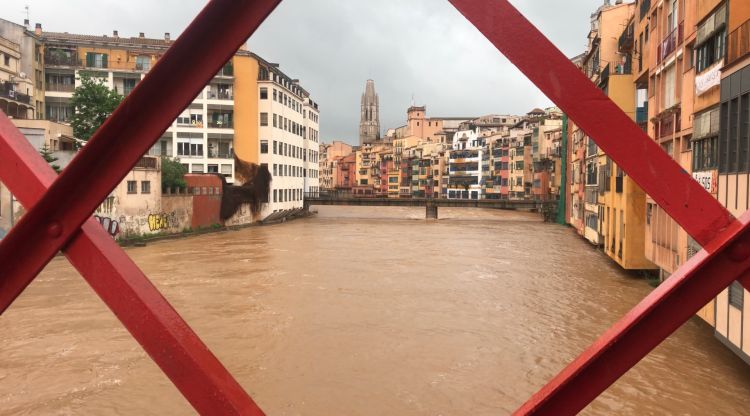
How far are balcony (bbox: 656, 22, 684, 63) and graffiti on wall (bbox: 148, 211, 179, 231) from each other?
88.1ft

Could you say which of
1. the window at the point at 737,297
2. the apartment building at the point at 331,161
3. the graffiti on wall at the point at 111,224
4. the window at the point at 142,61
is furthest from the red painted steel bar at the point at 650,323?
the apartment building at the point at 331,161

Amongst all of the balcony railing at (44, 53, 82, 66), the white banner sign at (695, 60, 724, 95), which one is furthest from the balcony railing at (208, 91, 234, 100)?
the white banner sign at (695, 60, 724, 95)

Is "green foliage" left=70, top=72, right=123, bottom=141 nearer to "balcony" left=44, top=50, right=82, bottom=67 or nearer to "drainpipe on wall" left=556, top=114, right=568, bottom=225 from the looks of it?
"balcony" left=44, top=50, right=82, bottom=67

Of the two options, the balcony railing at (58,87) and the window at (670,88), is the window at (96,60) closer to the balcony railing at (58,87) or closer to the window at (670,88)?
the balcony railing at (58,87)

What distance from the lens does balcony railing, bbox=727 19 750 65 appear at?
30.3 ft

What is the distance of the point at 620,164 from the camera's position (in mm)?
1193

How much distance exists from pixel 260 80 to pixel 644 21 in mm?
32358

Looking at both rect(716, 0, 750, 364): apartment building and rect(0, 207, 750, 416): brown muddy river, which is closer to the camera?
rect(716, 0, 750, 364): apartment building

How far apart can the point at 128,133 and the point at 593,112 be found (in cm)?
101

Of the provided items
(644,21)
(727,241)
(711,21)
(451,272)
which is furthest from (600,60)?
(727,241)

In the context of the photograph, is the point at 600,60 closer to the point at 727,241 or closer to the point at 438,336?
the point at 438,336

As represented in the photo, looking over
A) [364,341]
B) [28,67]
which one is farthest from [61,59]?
[364,341]

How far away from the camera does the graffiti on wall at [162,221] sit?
3186cm

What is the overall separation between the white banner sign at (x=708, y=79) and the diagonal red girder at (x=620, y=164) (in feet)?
37.1
